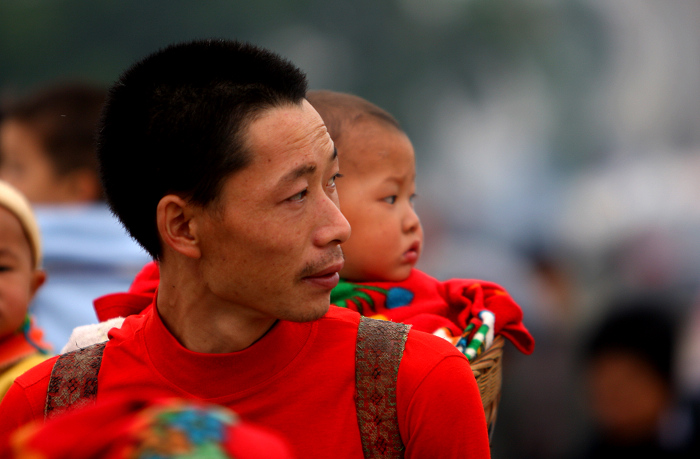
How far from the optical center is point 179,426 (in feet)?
3.16

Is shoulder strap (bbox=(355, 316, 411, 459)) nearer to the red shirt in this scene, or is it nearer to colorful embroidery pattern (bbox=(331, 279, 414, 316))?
the red shirt

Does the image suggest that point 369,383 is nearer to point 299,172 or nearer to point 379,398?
point 379,398

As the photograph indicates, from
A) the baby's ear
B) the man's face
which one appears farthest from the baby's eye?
the baby's ear

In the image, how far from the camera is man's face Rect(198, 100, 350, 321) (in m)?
1.61

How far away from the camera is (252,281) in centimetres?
165

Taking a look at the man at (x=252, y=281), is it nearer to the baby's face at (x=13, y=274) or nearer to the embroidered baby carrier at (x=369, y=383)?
the embroidered baby carrier at (x=369, y=383)

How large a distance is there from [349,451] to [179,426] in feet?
2.52

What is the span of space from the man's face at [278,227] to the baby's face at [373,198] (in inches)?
28.3

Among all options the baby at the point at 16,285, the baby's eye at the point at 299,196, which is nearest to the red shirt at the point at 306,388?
the baby's eye at the point at 299,196

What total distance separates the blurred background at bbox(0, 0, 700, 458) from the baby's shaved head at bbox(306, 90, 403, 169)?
135 inches

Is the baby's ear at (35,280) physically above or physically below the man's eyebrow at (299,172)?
below

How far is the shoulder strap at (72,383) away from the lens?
1.72 meters

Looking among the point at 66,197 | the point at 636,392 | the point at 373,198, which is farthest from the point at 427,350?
the point at 66,197

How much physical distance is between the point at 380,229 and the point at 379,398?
0.85m
